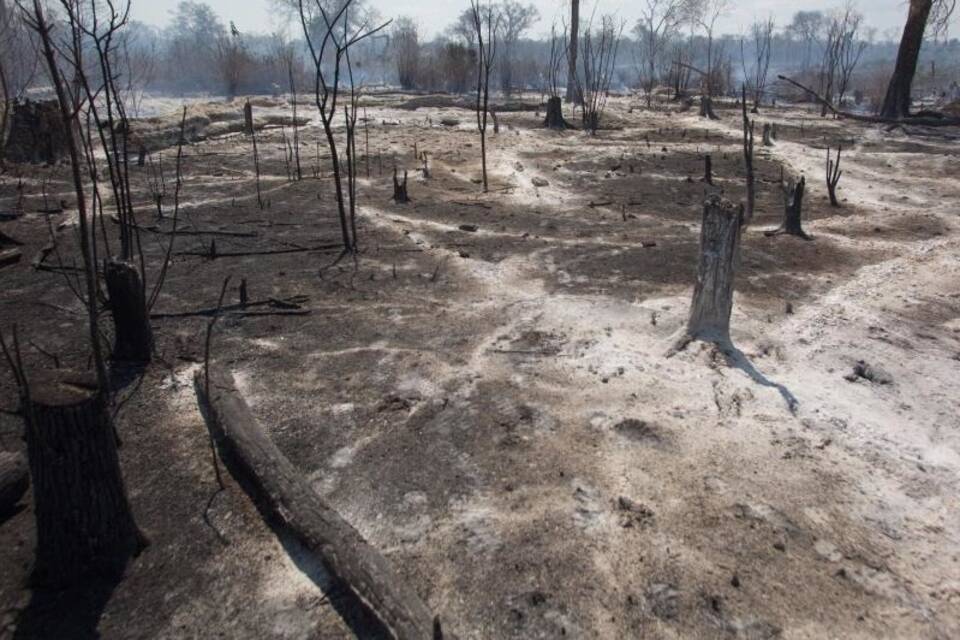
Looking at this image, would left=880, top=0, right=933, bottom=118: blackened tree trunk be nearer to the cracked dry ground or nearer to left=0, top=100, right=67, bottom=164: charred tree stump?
the cracked dry ground

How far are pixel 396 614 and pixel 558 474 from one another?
1281 mm

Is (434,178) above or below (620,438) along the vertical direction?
above

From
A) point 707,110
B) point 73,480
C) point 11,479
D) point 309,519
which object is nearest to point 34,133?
point 11,479

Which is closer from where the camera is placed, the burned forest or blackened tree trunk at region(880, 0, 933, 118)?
the burned forest

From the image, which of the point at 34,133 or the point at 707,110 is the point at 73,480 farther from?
the point at 707,110

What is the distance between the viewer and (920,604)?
8.25 feet

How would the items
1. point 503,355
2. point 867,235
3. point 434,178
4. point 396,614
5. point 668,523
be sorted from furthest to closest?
1. point 434,178
2. point 867,235
3. point 503,355
4. point 668,523
5. point 396,614

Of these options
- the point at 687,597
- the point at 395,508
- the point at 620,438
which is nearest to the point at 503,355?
the point at 620,438

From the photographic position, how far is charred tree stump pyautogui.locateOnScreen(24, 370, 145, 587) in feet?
7.68

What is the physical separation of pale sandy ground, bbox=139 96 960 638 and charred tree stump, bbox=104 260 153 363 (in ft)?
2.57

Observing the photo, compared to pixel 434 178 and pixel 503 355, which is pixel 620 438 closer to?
pixel 503 355

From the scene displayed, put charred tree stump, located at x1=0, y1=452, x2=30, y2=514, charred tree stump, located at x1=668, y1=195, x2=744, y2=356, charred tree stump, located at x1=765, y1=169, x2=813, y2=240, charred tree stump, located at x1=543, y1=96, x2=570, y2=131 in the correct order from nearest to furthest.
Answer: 1. charred tree stump, located at x1=0, y1=452, x2=30, y2=514
2. charred tree stump, located at x1=668, y1=195, x2=744, y2=356
3. charred tree stump, located at x1=765, y1=169, x2=813, y2=240
4. charred tree stump, located at x1=543, y1=96, x2=570, y2=131

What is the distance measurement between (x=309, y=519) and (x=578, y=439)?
5.17 feet

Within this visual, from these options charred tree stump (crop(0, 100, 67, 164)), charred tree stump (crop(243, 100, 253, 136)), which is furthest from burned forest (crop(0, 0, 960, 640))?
charred tree stump (crop(243, 100, 253, 136))
